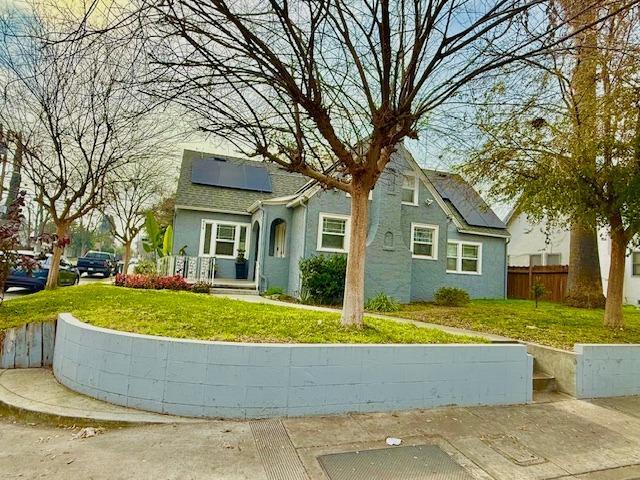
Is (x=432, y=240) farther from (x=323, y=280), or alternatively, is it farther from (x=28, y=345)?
→ (x=28, y=345)

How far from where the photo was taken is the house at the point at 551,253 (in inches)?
747

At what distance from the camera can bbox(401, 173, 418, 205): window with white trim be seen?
1462cm

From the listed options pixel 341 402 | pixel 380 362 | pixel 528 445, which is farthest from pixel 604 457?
pixel 341 402

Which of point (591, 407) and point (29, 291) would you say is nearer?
point (591, 407)

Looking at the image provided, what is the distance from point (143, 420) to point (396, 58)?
586 cm

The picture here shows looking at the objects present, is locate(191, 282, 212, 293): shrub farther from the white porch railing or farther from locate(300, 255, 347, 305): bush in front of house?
locate(300, 255, 347, 305): bush in front of house

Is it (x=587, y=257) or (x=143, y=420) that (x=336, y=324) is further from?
(x=587, y=257)

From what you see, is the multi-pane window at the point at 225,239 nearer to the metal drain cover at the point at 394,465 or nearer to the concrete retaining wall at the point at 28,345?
the concrete retaining wall at the point at 28,345

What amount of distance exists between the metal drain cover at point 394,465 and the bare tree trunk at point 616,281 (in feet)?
22.5

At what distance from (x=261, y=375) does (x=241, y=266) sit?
12224 millimetres

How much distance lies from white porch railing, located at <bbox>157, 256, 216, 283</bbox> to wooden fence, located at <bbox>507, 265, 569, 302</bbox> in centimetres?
1371

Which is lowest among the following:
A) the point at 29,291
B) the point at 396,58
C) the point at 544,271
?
the point at 29,291

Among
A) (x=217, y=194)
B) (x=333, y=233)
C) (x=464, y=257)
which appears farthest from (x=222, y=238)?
(x=464, y=257)

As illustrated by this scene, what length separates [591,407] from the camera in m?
5.30
